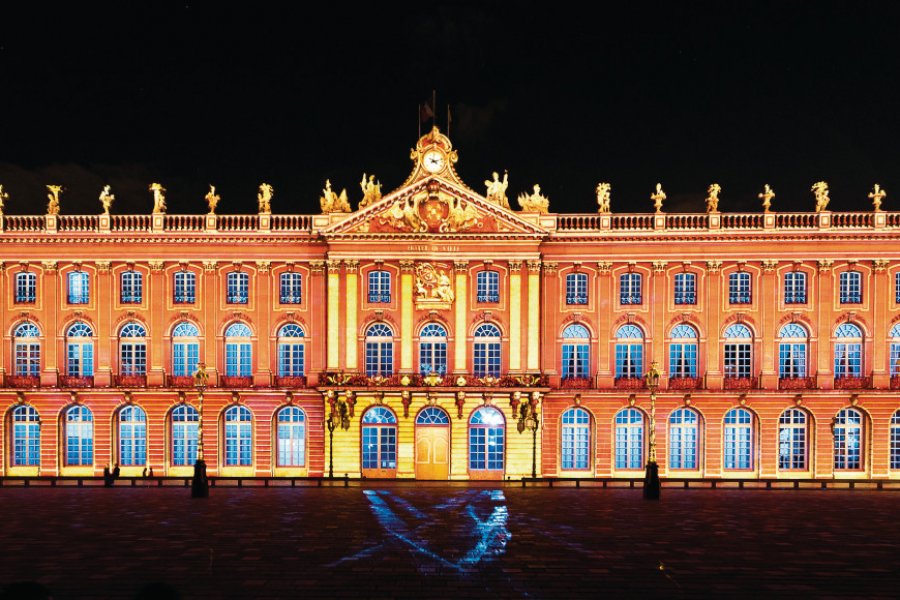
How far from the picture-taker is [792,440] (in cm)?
4625

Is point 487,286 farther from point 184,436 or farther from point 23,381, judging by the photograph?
point 23,381

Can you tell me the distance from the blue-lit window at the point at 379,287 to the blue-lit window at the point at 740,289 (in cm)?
2068

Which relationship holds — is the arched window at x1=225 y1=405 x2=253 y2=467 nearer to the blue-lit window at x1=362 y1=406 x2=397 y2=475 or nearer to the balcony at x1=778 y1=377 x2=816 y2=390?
the blue-lit window at x1=362 y1=406 x2=397 y2=475

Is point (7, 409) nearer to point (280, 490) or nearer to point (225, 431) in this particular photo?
point (225, 431)

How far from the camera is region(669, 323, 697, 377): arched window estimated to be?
154 feet

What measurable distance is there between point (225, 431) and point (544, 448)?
63.2 ft

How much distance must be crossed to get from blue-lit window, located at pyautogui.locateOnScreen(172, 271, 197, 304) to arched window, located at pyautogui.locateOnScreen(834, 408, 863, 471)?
39.5 m

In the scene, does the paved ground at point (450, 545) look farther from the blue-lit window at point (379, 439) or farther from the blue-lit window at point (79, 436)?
the blue-lit window at point (79, 436)

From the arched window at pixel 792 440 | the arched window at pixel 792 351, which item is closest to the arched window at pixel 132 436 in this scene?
the arched window at pixel 792 440

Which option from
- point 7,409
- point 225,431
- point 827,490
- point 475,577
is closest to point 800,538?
point 475,577

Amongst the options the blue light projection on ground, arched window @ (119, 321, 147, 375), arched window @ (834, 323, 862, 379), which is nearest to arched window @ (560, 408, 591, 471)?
the blue light projection on ground

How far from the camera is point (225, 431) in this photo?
46.8m

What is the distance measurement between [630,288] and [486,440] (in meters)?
12.7

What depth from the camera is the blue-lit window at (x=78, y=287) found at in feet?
156
